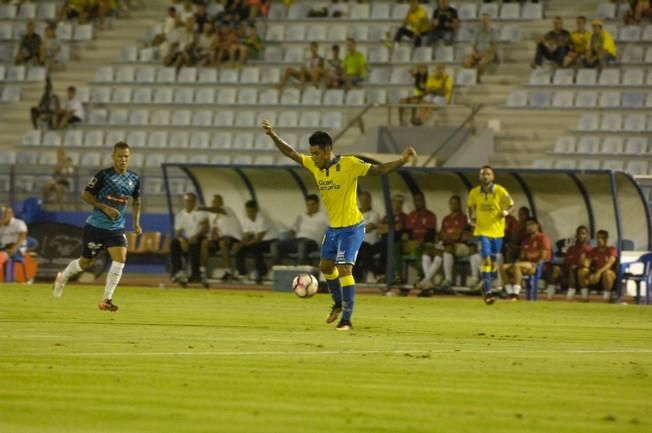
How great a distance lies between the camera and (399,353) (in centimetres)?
1361

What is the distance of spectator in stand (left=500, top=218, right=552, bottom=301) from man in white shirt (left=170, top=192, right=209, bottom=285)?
6.31m

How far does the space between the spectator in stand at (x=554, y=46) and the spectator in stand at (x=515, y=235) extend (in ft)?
26.4

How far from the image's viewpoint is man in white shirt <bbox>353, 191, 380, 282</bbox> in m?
28.3

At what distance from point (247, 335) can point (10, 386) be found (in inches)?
222

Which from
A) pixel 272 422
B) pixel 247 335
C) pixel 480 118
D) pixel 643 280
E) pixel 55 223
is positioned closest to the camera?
pixel 272 422

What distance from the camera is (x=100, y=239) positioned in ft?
64.1

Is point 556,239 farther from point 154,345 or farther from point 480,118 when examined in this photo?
point 154,345

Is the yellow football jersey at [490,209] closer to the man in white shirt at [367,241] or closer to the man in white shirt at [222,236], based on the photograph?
the man in white shirt at [367,241]

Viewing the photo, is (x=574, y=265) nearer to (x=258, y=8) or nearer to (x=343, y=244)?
(x=343, y=244)

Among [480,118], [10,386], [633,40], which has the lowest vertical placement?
[10,386]

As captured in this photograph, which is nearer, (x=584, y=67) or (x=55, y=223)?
(x=55, y=223)

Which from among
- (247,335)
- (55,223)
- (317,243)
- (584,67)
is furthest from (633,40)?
(247,335)

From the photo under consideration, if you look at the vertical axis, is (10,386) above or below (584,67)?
below

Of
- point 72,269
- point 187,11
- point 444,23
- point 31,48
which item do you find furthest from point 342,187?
point 31,48
